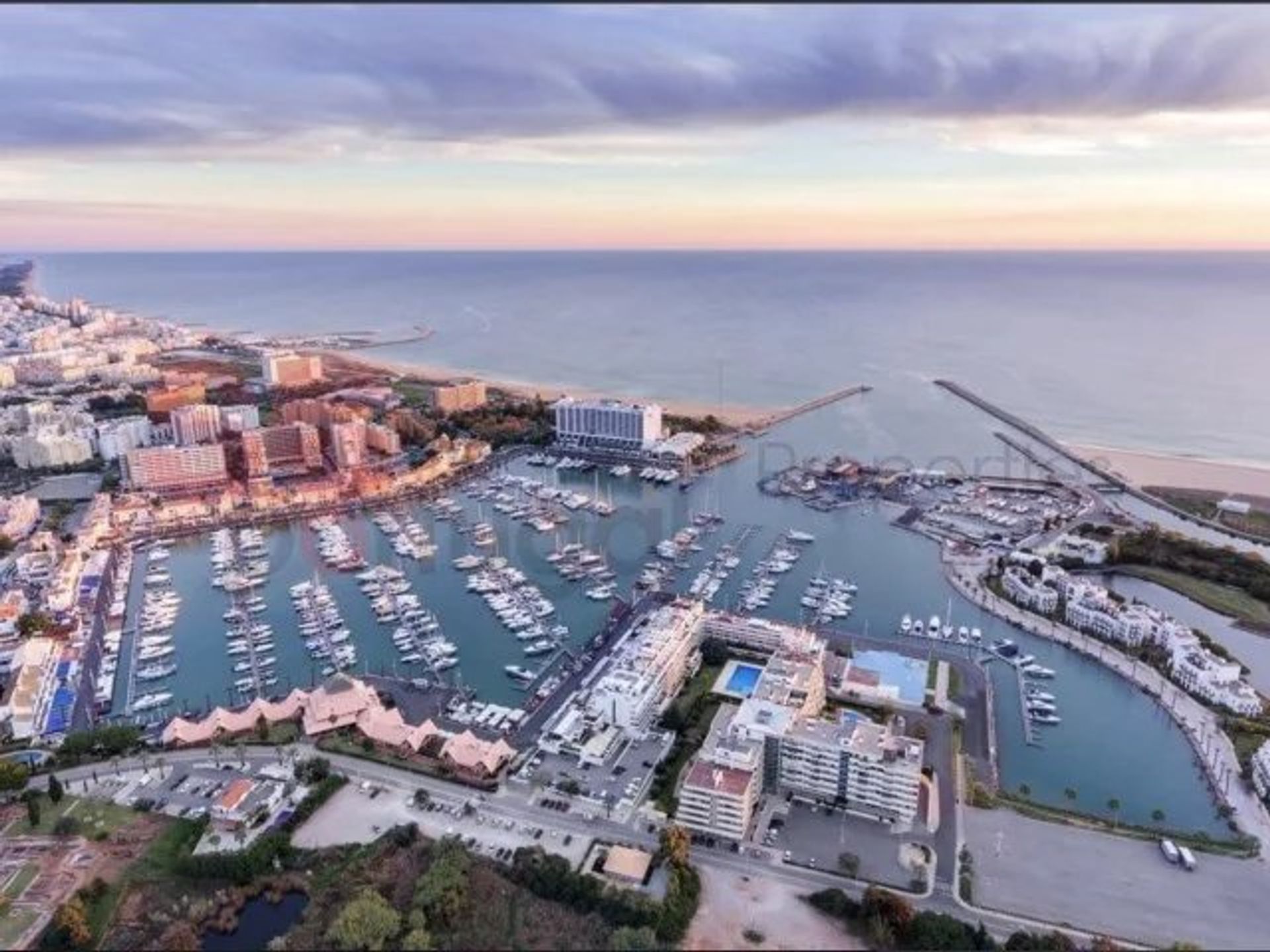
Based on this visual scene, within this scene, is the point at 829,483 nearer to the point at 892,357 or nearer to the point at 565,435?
the point at 565,435

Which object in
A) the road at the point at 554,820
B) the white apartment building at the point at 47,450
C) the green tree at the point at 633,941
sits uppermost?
the white apartment building at the point at 47,450

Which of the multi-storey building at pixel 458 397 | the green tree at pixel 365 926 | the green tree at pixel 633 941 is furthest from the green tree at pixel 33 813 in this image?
the multi-storey building at pixel 458 397

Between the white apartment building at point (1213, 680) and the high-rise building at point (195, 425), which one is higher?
the high-rise building at point (195, 425)

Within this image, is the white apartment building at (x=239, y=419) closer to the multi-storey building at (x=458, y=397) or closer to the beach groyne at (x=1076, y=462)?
the multi-storey building at (x=458, y=397)

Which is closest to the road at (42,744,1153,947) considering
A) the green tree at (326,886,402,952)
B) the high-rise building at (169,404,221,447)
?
the green tree at (326,886,402,952)

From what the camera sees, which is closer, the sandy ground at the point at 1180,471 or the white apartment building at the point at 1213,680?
the white apartment building at the point at 1213,680

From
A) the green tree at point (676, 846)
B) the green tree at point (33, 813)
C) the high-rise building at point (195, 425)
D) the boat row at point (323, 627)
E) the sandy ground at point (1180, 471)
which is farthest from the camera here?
the high-rise building at point (195, 425)

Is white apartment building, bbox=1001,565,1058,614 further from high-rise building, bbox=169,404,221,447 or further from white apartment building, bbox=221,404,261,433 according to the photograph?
high-rise building, bbox=169,404,221,447
